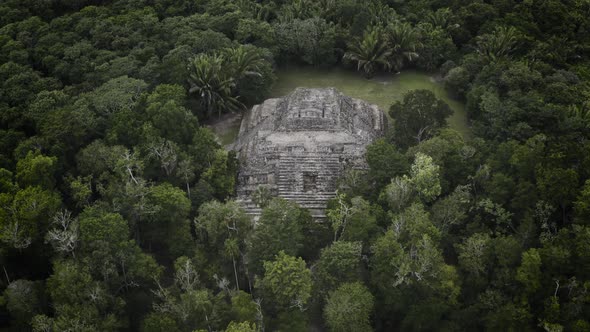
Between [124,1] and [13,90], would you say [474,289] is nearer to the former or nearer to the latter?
[13,90]

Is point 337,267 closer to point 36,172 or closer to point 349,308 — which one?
point 349,308

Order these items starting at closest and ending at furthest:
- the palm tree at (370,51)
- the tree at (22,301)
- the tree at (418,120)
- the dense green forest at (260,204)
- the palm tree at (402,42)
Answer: the tree at (22,301), the dense green forest at (260,204), the tree at (418,120), the palm tree at (370,51), the palm tree at (402,42)

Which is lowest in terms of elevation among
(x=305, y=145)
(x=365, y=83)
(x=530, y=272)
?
(x=365, y=83)

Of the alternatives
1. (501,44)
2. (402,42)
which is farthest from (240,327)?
(501,44)

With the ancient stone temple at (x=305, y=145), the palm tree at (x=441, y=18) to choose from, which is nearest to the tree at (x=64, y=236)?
the ancient stone temple at (x=305, y=145)

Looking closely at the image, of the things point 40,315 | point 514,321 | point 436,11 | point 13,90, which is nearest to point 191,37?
point 13,90

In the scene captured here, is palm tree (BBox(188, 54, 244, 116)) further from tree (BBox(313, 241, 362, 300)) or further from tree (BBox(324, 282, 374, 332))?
tree (BBox(324, 282, 374, 332))

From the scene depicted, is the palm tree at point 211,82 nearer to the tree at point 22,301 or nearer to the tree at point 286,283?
the tree at point 286,283

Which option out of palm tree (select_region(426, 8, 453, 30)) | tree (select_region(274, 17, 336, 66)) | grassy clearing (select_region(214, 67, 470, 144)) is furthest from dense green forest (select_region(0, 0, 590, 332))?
palm tree (select_region(426, 8, 453, 30))
